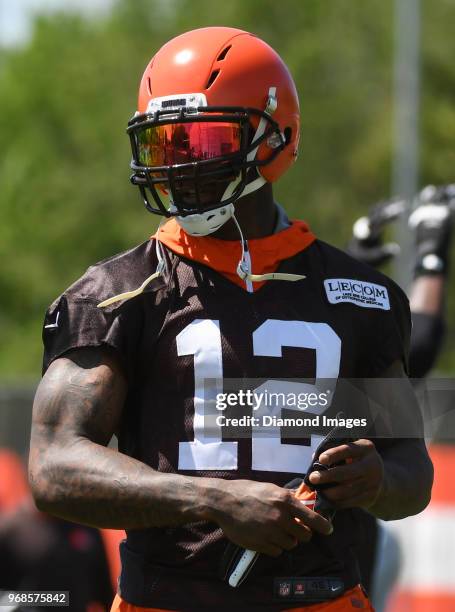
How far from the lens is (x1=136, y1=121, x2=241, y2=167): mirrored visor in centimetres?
298

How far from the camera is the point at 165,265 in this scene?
301cm

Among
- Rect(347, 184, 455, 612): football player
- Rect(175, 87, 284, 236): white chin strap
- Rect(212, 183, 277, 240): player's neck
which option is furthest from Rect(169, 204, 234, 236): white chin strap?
Rect(347, 184, 455, 612): football player

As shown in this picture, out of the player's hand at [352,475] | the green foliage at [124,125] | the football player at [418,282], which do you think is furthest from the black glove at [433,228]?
the green foliage at [124,125]

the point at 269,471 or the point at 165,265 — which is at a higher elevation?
the point at 165,265

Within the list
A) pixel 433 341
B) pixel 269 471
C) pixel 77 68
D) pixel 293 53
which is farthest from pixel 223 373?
pixel 77 68

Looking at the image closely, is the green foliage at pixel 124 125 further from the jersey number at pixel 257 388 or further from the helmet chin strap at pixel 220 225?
the jersey number at pixel 257 388

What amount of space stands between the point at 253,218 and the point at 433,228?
111 inches

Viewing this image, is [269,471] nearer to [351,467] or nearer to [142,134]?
[351,467]

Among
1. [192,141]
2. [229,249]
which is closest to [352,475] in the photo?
[229,249]

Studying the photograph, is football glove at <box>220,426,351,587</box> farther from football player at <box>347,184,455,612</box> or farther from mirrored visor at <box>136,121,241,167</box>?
football player at <box>347,184,455,612</box>

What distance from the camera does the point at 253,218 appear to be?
3217 mm

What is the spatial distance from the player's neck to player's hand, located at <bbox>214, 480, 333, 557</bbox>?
2.50ft

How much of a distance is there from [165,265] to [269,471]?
58cm

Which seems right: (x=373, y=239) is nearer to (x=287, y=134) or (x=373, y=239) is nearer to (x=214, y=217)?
(x=287, y=134)
